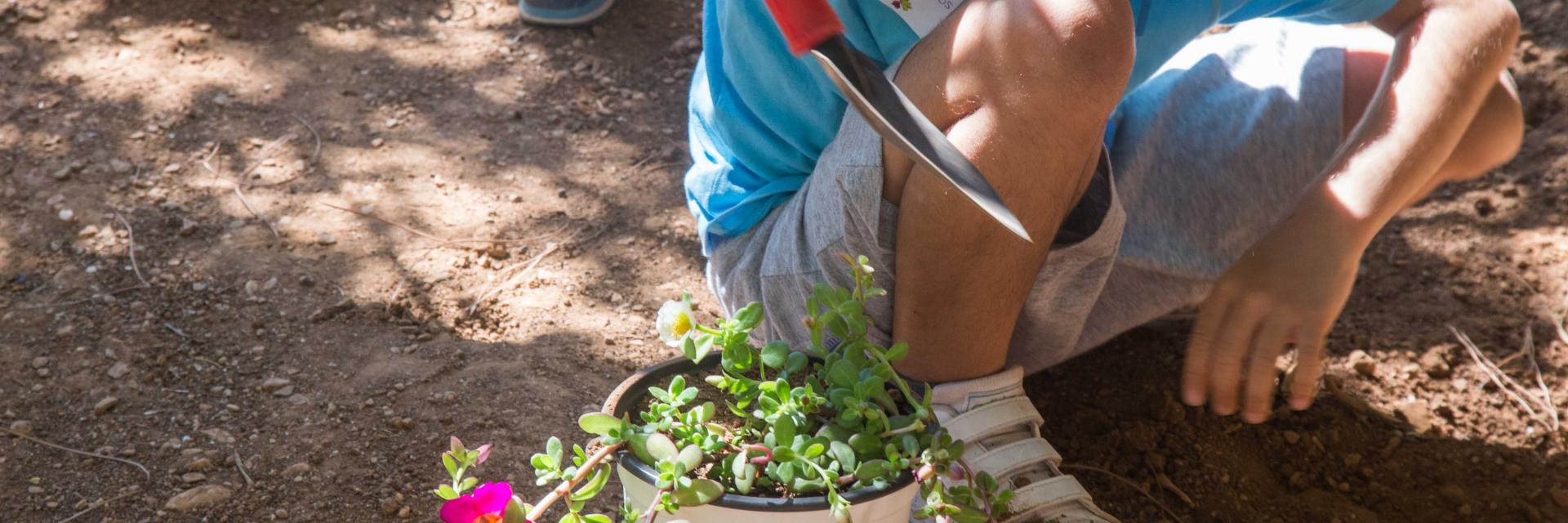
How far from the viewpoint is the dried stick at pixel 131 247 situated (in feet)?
5.67

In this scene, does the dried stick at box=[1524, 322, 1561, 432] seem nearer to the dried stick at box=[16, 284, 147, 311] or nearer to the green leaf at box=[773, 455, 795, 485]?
the green leaf at box=[773, 455, 795, 485]

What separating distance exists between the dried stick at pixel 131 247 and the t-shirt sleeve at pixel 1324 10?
157 cm

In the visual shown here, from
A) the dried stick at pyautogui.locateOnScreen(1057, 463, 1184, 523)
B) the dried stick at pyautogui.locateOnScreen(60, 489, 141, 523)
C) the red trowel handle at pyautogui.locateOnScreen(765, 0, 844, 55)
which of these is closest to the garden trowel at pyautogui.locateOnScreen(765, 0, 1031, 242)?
the red trowel handle at pyautogui.locateOnScreen(765, 0, 844, 55)

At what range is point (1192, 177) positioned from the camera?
1.64 metres

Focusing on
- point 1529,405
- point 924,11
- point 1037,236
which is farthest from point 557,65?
point 1529,405

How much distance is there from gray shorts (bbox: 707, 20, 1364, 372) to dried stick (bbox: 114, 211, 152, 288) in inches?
34.7

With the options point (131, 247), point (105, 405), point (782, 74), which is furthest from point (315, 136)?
point (782, 74)

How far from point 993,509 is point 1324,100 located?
96 cm

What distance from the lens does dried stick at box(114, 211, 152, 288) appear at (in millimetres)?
1728

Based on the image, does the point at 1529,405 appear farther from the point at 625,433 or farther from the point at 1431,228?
the point at 625,433

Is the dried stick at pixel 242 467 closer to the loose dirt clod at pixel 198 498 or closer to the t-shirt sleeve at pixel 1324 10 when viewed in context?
the loose dirt clod at pixel 198 498

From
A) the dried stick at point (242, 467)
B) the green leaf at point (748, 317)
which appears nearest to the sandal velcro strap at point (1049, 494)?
the green leaf at point (748, 317)

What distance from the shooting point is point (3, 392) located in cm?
149

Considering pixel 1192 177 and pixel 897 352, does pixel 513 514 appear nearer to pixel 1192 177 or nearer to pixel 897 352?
pixel 897 352
